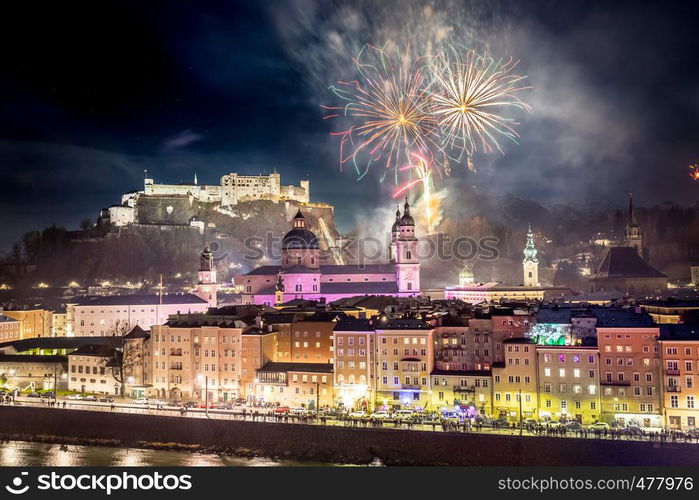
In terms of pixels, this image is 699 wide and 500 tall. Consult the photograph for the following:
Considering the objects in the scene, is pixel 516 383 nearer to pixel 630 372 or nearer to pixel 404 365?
pixel 630 372

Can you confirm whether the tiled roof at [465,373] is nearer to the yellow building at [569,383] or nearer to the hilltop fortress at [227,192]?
the yellow building at [569,383]

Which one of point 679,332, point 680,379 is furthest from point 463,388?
point 679,332

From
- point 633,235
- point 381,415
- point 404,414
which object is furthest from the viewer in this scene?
point 633,235

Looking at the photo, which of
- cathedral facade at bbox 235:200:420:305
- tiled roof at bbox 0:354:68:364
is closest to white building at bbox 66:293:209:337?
cathedral facade at bbox 235:200:420:305

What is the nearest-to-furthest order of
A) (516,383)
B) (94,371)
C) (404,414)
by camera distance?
(516,383)
(404,414)
(94,371)

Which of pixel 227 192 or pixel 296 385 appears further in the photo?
pixel 227 192

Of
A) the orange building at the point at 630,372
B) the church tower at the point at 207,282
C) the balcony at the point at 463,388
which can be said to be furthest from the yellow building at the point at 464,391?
the church tower at the point at 207,282
